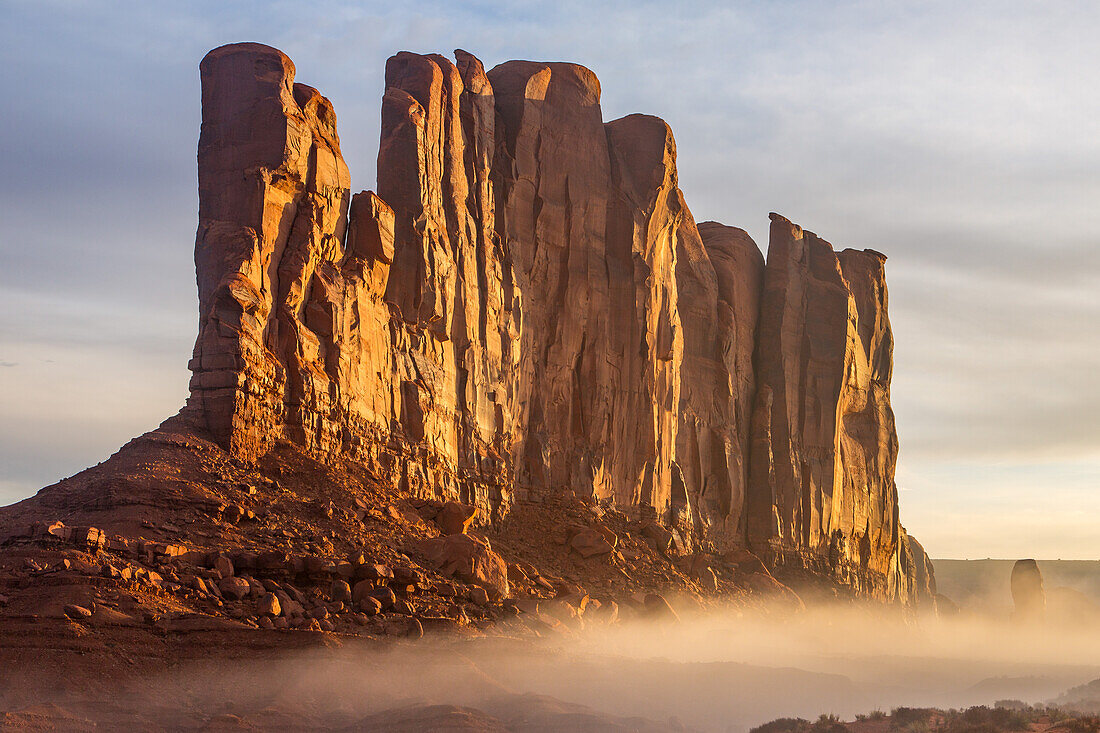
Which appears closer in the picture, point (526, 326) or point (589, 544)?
point (589, 544)

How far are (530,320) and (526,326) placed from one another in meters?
0.52

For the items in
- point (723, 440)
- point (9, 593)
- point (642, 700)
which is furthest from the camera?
point (723, 440)

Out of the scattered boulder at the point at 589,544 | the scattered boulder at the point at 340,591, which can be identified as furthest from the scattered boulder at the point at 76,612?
the scattered boulder at the point at 589,544

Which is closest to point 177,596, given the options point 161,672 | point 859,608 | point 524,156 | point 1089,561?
point 161,672

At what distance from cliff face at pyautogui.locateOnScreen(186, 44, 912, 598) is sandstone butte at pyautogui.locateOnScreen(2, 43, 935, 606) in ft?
0.32

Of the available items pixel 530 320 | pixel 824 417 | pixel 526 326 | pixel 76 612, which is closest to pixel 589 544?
pixel 526 326

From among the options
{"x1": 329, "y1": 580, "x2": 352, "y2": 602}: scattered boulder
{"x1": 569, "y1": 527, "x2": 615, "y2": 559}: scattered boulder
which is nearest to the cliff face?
{"x1": 569, "y1": 527, "x2": 615, "y2": 559}: scattered boulder

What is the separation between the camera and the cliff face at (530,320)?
34.3 metres

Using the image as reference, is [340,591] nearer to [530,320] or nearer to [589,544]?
[589,544]

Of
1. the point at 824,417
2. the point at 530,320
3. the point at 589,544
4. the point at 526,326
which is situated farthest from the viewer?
the point at 824,417

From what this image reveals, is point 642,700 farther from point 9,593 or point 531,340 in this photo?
point 531,340

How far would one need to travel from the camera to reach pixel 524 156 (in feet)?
163

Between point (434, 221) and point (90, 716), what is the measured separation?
23.3 meters

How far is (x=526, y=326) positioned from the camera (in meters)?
49.0
